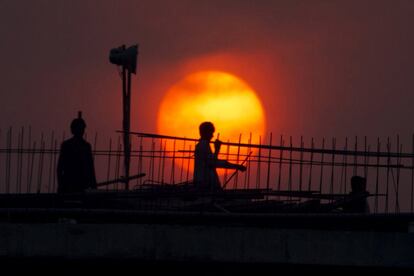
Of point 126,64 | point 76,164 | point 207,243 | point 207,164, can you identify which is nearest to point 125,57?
point 126,64

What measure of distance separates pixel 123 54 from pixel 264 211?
5.04 m

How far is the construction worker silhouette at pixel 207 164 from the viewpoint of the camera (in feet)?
43.9

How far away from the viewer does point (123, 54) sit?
1695cm

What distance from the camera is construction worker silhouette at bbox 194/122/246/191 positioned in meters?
13.4

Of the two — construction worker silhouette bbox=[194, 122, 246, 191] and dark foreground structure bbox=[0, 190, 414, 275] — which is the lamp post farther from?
dark foreground structure bbox=[0, 190, 414, 275]

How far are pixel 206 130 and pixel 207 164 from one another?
0.81 m

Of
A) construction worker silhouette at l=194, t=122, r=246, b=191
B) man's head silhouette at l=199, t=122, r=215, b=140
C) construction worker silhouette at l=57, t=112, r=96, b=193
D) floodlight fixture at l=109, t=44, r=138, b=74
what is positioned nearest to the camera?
construction worker silhouette at l=194, t=122, r=246, b=191

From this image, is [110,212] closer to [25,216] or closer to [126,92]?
[25,216]

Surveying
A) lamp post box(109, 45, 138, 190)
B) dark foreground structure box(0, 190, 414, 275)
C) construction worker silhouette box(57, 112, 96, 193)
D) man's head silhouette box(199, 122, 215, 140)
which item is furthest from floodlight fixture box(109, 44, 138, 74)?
dark foreground structure box(0, 190, 414, 275)

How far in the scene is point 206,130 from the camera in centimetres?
1411

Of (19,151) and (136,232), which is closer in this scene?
(136,232)

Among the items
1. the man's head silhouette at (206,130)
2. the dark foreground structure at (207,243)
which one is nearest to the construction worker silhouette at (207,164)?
the man's head silhouette at (206,130)

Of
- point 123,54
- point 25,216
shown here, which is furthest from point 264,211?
point 123,54

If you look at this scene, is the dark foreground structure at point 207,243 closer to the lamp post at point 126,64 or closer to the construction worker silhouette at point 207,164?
the construction worker silhouette at point 207,164
